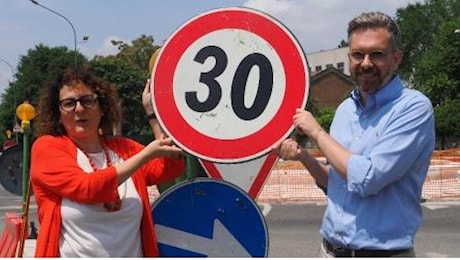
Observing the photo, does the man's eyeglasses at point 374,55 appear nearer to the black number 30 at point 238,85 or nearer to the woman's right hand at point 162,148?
the black number 30 at point 238,85

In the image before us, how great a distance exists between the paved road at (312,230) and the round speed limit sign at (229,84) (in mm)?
3307

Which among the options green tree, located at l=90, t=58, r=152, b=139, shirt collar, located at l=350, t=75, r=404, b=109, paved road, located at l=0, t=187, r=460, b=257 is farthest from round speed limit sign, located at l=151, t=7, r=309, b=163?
green tree, located at l=90, t=58, r=152, b=139

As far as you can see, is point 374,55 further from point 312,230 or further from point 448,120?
point 448,120

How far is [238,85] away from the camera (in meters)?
2.49

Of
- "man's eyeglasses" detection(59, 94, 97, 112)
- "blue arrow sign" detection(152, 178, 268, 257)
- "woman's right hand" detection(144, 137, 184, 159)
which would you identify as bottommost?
"blue arrow sign" detection(152, 178, 268, 257)

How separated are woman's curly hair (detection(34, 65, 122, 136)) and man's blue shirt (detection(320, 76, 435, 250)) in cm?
97

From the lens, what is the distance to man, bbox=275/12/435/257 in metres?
2.31

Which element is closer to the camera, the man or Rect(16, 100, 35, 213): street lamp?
the man

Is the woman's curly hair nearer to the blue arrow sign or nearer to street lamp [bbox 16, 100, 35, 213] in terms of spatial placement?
the blue arrow sign

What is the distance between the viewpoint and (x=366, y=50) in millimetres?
2414

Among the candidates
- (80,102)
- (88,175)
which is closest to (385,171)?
(88,175)

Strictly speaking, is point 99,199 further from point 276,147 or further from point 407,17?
point 407,17

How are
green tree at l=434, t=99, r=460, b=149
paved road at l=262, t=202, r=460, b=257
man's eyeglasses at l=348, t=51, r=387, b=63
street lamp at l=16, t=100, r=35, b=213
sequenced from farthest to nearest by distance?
green tree at l=434, t=99, r=460, b=149
paved road at l=262, t=202, r=460, b=257
street lamp at l=16, t=100, r=35, b=213
man's eyeglasses at l=348, t=51, r=387, b=63

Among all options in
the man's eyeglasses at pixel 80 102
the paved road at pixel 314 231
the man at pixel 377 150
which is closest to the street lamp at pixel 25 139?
the man's eyeglasses at pixel 80 102
